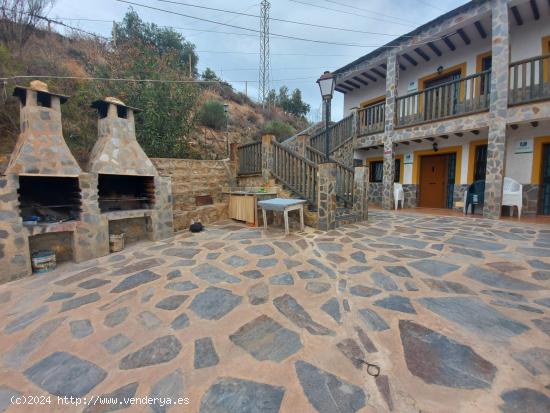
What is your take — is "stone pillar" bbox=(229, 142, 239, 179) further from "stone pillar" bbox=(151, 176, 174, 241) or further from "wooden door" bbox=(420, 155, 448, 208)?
"wooden door" bbox=(420, 155, 448, 208)

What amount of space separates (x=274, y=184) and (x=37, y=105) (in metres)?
4.39

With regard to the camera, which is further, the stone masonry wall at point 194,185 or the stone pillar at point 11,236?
the stone masonry wall at point 194,185

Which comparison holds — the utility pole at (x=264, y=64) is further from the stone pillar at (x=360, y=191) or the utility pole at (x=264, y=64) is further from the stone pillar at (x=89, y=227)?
the stone pillar at (x=89, y=227)

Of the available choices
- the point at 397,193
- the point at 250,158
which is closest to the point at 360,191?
the point at 250,158

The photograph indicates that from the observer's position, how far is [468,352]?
5.22 feet

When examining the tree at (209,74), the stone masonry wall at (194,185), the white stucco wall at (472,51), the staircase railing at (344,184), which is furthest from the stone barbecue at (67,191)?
the tree at (209,74)

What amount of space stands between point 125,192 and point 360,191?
5191 millimetres

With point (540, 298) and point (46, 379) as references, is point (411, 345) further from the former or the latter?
point (46, 379)

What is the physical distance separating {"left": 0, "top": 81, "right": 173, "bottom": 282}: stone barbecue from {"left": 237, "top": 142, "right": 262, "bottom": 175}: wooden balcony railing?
8.77ft

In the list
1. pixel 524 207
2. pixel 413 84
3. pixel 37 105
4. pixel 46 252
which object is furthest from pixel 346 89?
pixel 46 252

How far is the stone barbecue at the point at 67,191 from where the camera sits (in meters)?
3.02

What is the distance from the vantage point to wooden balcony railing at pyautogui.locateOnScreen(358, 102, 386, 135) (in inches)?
347

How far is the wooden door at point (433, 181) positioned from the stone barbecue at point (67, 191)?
8.69 m

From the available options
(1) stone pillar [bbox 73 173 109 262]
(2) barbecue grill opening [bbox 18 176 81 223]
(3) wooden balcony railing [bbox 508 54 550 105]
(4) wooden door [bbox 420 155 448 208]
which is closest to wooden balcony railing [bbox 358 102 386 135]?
(4) wooden door [bbox 420 155 448 208]
